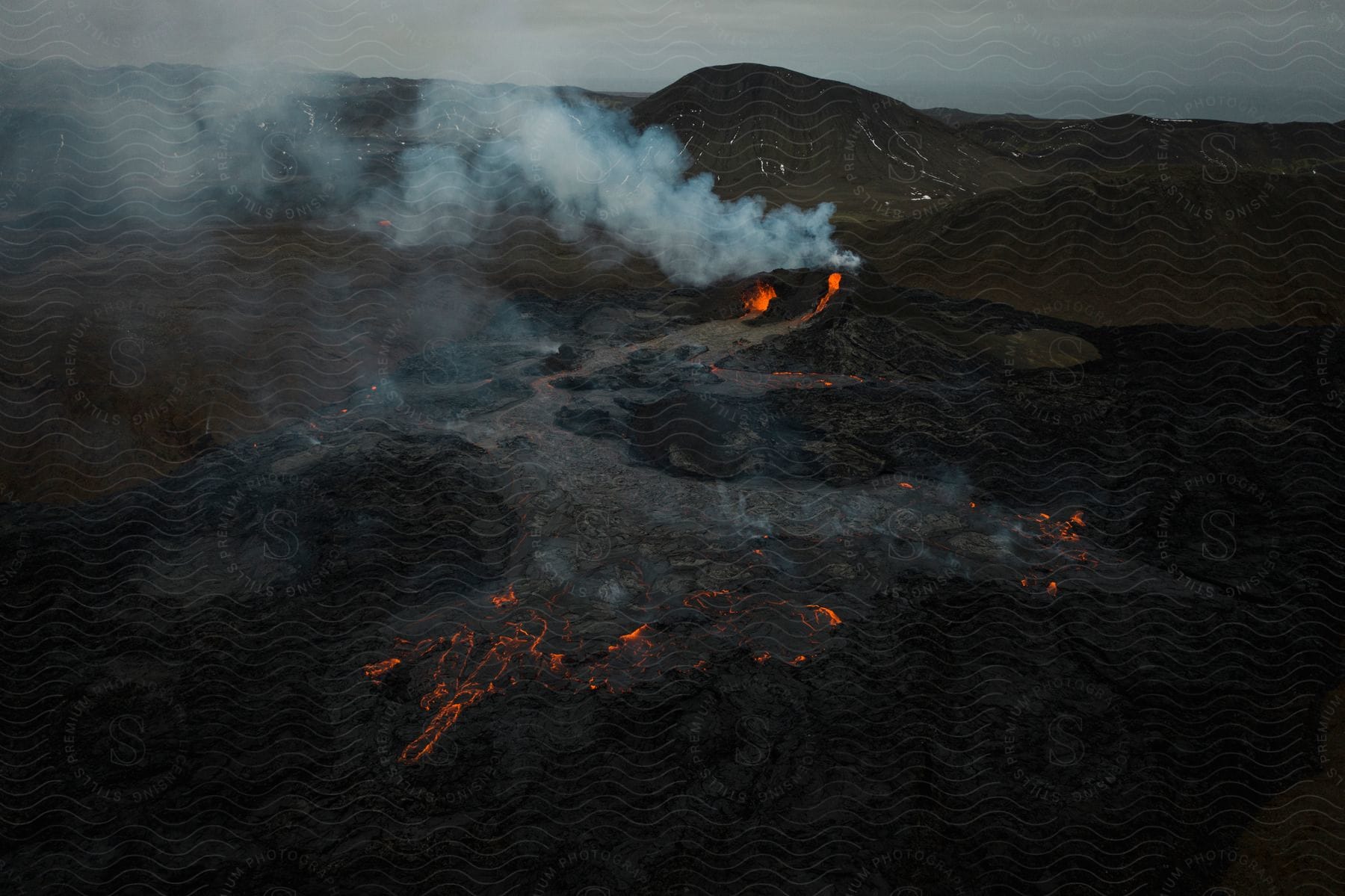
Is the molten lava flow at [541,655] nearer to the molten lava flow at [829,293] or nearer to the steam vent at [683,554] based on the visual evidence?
the steam vent at [683,554]

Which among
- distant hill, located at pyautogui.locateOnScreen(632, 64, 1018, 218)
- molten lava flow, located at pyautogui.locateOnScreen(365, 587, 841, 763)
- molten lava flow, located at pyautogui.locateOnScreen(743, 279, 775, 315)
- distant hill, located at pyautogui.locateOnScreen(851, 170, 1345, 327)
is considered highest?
distant hill, located at pyautogui.locateOnScreen(632, 64, 1018, 218)

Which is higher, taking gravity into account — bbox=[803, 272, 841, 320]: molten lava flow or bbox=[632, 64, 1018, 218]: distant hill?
bbox=[632, 64, 1018, 218]: distant hill

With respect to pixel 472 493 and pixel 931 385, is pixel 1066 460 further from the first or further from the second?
pixel 472 493

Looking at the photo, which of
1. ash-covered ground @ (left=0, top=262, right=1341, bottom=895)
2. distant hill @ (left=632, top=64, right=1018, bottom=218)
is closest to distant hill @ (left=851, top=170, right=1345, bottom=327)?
ash-covered ground @ (left=0, top=262, right=1341, bottom=895)

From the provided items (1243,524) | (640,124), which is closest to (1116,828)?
(1243,524)

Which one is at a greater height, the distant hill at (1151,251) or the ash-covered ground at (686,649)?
the distant hill at (1151,251)

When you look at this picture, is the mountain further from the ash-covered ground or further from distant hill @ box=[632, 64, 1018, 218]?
the ash-covered ground

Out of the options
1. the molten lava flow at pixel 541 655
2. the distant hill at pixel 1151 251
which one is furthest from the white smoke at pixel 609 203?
the molten lava flow at pixel 541 655
